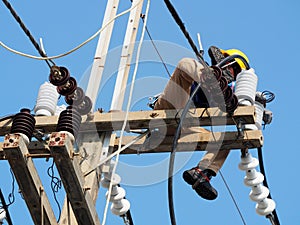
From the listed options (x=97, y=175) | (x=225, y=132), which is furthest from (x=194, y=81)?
(x=97, y=175)

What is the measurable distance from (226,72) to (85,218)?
2.57 metres

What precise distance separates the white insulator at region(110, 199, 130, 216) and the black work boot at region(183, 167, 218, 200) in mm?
692

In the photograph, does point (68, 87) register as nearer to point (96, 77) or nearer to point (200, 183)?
point (96, 77)

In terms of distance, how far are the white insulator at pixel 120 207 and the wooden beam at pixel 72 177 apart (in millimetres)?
1711

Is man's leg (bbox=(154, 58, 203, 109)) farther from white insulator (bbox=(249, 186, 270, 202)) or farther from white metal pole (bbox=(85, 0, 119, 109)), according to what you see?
white insulator (bbox=(249, 186, 270, 202))

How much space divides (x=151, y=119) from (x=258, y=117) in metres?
1.01

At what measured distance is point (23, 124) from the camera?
6207 mm

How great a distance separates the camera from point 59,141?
566 centimetres

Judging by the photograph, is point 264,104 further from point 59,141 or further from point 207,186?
point 59,141

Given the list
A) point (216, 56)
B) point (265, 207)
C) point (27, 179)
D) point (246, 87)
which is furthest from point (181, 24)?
point (27, 179)

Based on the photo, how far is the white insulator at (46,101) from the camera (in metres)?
7.33

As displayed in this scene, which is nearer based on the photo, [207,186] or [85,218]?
[85,218]

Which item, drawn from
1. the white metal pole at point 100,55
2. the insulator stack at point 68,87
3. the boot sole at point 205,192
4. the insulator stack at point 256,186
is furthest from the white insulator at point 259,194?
the insulator stack at point 68,87

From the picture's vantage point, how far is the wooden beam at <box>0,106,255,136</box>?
6914 millimetres
